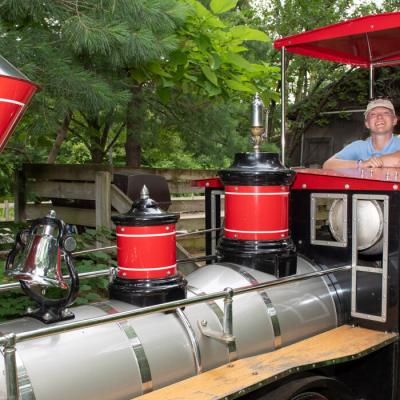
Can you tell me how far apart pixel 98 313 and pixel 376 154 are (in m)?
2.51

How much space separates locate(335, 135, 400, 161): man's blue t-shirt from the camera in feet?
13.4

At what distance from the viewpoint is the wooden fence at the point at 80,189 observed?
6008 millimetres

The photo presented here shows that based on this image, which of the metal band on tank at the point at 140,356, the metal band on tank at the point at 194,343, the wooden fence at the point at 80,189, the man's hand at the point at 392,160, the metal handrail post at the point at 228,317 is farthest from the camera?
the wooden fence at the point at 80,189

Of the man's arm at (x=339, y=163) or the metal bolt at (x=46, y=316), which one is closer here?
the metal bolt at (x=46, y=316)

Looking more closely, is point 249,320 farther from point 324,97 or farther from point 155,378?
point 324,97

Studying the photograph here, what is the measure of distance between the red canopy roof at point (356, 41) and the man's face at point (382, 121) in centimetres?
55

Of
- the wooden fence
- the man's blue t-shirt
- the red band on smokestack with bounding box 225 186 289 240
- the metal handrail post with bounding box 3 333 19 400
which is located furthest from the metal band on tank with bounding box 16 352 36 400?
the wooden fence

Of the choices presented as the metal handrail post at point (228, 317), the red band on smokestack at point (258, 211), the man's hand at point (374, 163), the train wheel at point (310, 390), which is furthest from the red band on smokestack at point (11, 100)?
the man's hand at point (374, 163)

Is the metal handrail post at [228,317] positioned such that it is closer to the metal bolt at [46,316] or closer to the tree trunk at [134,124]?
the metal bolt at [46,316]

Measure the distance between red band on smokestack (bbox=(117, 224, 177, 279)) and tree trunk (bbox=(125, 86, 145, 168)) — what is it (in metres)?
3.47

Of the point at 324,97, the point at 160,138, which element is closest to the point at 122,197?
the point at 160,138

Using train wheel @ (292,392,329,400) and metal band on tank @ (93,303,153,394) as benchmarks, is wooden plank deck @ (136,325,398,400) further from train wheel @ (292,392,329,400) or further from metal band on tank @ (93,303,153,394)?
train wheel @ (292,392,329,400)

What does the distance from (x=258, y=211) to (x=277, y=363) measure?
2.88 feet

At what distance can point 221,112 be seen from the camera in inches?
276
